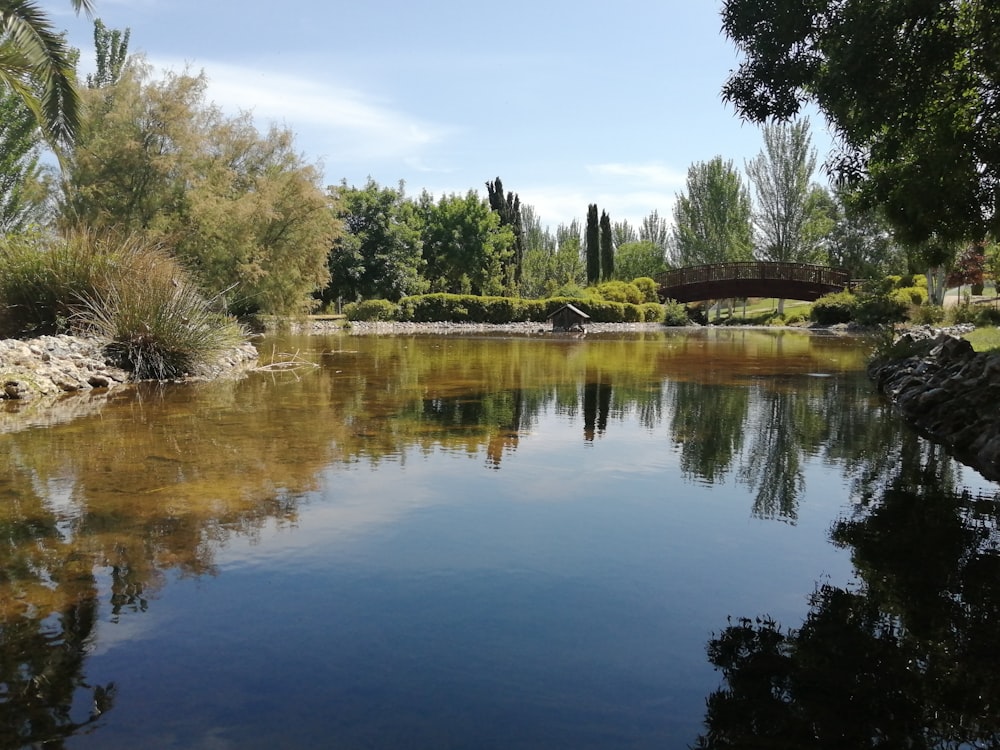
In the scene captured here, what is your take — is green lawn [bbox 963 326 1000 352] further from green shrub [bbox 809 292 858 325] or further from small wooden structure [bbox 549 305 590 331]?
green shrub [bbox 809 292 858 325]

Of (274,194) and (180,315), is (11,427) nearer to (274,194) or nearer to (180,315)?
(180,315)

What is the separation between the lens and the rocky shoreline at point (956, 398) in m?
8.65

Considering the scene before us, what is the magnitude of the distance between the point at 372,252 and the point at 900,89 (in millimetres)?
40332

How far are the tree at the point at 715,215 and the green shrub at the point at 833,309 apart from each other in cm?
2302

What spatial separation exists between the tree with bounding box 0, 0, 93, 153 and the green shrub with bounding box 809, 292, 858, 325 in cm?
3898

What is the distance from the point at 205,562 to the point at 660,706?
3042mm

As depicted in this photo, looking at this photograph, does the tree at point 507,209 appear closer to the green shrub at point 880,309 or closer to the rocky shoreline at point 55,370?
the green shrub at point 880,309

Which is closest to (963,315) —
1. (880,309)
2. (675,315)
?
(880,309)

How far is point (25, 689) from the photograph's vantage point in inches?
132

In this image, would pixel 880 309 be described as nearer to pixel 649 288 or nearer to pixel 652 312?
pixel 652 312

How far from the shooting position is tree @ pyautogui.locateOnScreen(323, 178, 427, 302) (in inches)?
1812

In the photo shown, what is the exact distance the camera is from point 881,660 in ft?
12.4

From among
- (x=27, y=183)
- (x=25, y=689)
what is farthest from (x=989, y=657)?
(x=27, y=183)

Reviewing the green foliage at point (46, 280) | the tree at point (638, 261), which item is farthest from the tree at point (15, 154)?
the tree at point (638, 261)
